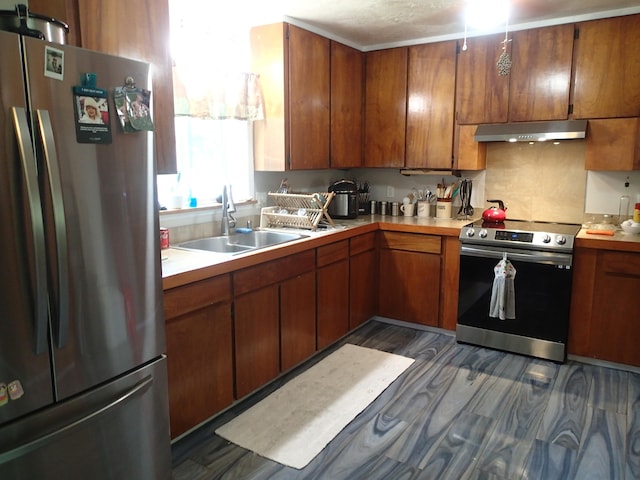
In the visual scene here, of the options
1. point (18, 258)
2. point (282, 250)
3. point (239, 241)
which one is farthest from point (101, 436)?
point (239, 241)

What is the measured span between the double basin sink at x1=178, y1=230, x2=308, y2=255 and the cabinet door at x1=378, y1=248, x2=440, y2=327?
104 centimetres

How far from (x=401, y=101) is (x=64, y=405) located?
11.0 feet

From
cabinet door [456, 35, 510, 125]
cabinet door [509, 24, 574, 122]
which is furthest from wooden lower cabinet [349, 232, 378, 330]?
cabinet door [509, 24, 574, 122]

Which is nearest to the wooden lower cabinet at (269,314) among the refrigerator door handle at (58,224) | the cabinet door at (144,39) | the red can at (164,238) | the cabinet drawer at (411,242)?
the red can at (164,238)

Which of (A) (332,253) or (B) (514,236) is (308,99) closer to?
(A) (332,253)

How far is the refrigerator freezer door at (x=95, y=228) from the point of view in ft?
4.58

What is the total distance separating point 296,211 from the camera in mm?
3432

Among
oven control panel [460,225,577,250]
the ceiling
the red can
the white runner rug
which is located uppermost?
the ceiling

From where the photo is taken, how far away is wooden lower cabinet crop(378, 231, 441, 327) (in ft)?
12.2

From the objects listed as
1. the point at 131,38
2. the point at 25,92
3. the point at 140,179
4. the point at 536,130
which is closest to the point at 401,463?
the point at 140,179

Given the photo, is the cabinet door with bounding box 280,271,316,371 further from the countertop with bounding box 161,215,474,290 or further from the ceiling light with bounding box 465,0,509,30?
the ceiling light with bounding box 465,0,509,30

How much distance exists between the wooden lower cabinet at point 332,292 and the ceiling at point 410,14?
1552 millimetres

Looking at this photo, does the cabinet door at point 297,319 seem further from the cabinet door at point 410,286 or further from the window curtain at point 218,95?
the window curtain at point 218,95

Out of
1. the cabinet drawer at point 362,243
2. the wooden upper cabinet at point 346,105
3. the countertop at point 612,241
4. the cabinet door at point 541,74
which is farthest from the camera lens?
the wooden upper cabinet at point 346,105
